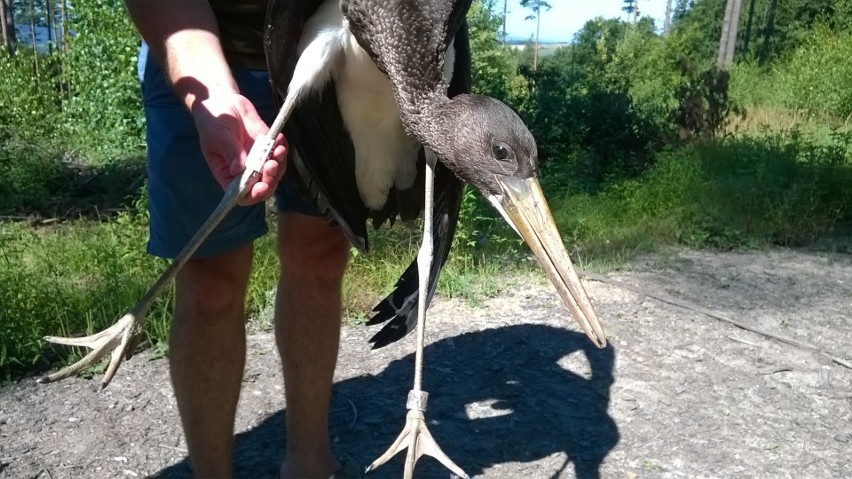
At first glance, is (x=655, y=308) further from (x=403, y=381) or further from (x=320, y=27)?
(x=320, y=27)

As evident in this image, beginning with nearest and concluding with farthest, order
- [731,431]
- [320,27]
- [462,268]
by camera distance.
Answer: [320,27]
[731,431]
[462,268]

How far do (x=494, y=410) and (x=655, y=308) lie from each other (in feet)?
4.47

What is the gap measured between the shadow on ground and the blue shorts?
92 centimetres

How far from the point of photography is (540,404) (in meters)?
3.08

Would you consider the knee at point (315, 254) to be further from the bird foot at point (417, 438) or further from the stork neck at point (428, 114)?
the bird foot at point (417, 438)

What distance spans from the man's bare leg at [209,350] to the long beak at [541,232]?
762 millimetres

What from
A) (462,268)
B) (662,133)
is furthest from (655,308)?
(662,133)

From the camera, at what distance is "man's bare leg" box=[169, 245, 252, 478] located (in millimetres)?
2162

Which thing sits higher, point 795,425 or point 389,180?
point 389,180

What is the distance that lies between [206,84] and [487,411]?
1.77 meters

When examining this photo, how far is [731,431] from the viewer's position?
292 cm

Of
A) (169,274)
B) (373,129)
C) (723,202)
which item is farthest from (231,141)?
(723,202)

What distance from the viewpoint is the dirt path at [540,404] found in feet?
8.87

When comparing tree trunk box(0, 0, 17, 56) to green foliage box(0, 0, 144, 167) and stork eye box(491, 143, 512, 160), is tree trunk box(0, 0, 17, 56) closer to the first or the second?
green foliage box(0, 0, 144, 167)
